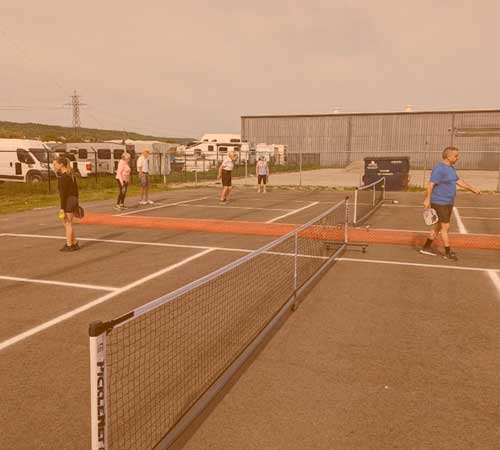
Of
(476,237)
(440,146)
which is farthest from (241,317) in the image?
(440,146)

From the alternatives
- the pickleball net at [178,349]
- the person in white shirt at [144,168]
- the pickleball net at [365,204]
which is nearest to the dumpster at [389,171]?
the pickleball net at [365,204]

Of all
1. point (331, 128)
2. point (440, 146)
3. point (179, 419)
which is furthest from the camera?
point (331, 128)

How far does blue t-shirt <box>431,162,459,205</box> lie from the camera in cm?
886

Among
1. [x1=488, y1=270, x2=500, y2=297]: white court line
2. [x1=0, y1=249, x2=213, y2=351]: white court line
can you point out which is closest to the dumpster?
[x1=488, y1=270, x2=500, y2=297]: white court line

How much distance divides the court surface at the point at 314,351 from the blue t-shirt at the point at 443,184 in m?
1.28

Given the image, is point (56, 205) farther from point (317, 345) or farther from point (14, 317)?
point (317, 345)

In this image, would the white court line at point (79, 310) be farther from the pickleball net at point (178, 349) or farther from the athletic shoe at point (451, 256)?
the athletic shoe at point (451, 256)

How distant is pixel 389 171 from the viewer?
2542 cm

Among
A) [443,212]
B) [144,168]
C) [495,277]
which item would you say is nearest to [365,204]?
[443,212]

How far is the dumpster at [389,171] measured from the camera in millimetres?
25109

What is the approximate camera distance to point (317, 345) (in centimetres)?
522

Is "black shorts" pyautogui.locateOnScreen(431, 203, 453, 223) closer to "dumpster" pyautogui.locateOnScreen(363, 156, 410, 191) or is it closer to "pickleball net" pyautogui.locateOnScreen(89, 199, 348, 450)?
"pickleball net" pyautogui.locateOnScreen(89, 199, 348, 450)

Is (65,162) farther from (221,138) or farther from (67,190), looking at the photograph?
(221,138)

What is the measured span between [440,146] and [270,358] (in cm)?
5609
